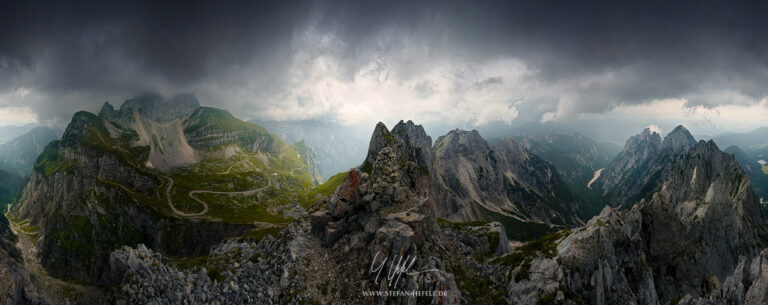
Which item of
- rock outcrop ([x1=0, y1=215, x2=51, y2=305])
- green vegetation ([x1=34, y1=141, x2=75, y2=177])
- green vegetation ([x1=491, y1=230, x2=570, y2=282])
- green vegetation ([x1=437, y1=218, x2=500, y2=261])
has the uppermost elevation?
green vegetation ([x1=34, y1=141, x2=75, y2=177])

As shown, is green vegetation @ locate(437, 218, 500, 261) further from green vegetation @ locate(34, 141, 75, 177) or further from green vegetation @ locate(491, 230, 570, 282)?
green vegetation @ locate(34, 141, 75, 177)

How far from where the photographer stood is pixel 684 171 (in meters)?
184

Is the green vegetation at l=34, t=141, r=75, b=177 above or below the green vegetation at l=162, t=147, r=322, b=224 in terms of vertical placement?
above

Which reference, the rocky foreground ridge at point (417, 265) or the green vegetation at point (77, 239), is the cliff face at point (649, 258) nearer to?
the rocky foreground ridge at point (417, 265)

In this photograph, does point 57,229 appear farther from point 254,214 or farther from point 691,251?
point 691,251

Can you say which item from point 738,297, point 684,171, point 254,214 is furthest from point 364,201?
point 684,171

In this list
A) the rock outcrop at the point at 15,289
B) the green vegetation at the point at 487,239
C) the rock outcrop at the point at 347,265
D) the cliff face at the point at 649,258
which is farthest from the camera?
the green vegetation at the point at 487,239

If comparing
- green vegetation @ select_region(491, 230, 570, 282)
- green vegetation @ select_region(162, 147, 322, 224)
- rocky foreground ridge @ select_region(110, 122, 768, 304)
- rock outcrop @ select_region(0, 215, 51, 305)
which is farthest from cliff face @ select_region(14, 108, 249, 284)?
green vegetation @ select_region(491, 230, 570, 282)
